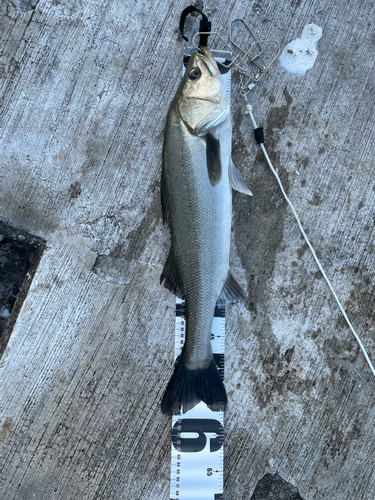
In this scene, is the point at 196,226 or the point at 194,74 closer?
the point at 196,226

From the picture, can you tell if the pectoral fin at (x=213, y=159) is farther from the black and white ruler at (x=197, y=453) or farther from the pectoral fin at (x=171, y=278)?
the black and white ruler at (x=197, y=453)

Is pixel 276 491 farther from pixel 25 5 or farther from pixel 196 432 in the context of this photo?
pixel 25 5

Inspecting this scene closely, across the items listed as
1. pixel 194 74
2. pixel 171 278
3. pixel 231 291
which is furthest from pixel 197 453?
pixel 194 74

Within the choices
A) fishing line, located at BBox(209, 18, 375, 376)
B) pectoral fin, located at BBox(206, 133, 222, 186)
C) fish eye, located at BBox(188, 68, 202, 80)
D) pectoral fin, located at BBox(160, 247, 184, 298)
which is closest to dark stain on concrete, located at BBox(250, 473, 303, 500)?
fishing line, located at BBox(209, 18, 375, 376)

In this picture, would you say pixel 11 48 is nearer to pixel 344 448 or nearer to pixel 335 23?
pixel 335 23

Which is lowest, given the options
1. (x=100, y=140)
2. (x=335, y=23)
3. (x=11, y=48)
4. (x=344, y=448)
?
(x=344, y=448)

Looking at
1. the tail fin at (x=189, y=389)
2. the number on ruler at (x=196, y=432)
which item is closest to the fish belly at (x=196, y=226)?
the tail fin at (x=189, y=389)

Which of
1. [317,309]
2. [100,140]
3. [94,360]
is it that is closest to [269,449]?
[317,309]
